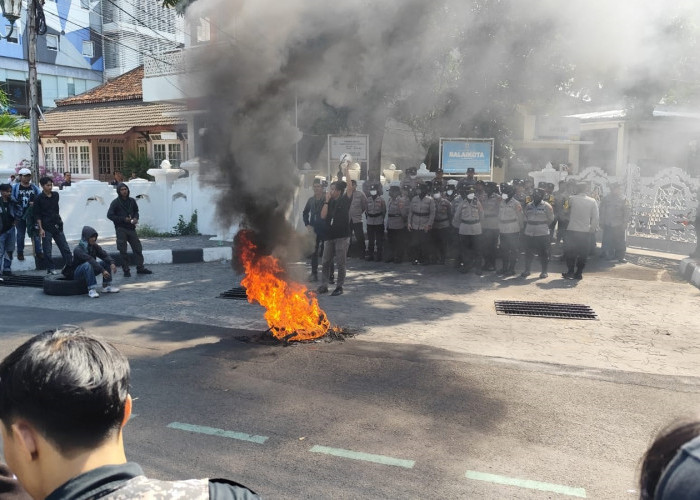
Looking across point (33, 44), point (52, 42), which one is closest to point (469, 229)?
point (33, 44)

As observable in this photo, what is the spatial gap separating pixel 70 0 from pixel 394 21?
27186 millimetres

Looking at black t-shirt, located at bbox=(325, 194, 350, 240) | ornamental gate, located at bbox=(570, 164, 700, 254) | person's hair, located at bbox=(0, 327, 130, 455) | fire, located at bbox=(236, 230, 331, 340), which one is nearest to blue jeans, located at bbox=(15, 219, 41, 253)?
fire, located at bbox=(236, 230, 331, 340)

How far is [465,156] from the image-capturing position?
1352cm

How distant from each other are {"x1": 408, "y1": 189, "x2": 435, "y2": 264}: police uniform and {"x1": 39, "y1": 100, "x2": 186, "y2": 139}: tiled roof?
11.7 m

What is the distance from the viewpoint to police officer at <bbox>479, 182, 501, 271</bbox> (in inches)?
458

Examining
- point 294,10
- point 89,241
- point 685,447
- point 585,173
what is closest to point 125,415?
point 685,447

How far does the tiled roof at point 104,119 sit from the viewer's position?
22.3 meters

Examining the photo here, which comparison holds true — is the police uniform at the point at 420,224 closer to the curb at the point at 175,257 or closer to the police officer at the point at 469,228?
the police officer at the point at 469,228

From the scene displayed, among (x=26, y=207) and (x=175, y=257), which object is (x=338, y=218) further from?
(x=26, y=207)

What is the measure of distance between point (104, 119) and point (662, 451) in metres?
25.4

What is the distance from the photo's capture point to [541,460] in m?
4.08

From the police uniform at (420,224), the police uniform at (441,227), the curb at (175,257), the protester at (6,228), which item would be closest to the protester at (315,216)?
the police uniform at (420,224)

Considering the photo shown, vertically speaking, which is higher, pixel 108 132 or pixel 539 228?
pixel 108 132

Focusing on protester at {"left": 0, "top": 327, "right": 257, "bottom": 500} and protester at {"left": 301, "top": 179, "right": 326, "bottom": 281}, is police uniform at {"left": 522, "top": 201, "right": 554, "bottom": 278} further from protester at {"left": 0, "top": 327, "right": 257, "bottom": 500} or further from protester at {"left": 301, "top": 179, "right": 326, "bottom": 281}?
protester at {"left": 0, "top": 327, "right": 257, "bottom": 500}
